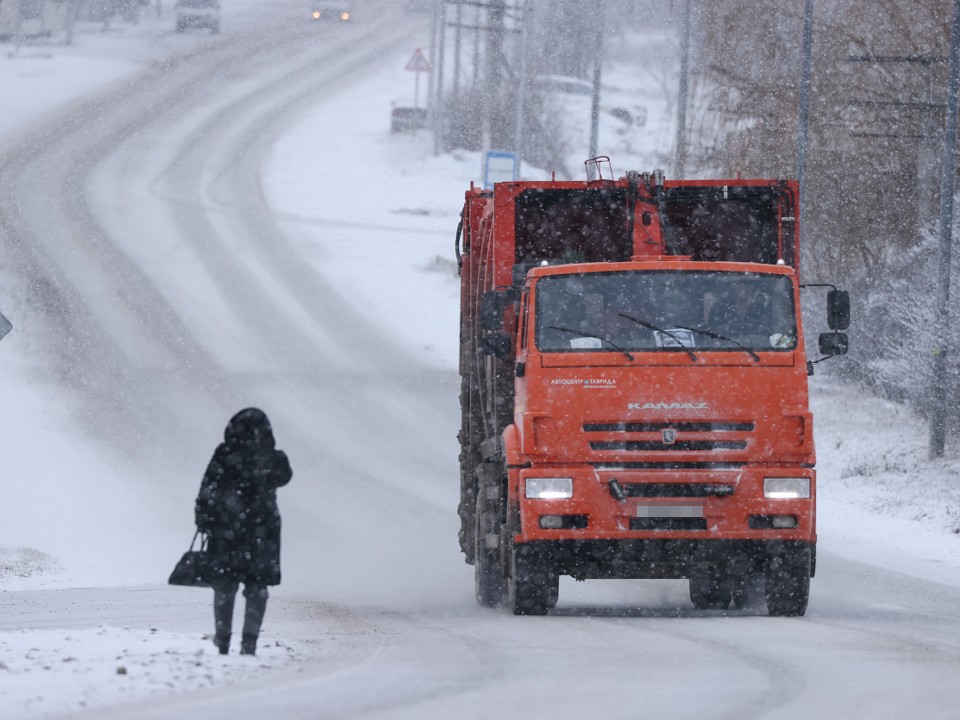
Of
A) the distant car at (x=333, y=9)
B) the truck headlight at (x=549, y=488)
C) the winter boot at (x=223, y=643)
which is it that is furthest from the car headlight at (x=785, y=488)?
the distant car at (x=333, y=9)

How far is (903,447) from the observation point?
2477 cm

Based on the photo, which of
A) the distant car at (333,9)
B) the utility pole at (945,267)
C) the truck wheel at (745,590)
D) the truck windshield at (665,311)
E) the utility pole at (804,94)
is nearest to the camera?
the truck windshield at (665,311)

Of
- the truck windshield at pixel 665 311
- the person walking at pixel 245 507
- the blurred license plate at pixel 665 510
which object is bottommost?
the blurred license plate at pixel 665 510

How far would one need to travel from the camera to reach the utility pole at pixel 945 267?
72.9 ft

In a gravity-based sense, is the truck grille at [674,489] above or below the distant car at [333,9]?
below

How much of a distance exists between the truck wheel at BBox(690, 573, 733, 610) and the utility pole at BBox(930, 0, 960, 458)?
9776 millimetres

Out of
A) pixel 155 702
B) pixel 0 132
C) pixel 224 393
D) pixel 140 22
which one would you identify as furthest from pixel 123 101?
pixel 155 702

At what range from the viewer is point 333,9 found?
72000mm

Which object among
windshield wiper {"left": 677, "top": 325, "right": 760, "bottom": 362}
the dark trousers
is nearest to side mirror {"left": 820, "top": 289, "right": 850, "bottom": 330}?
windshield wiper {"left": 677, "top": 325, "right": 760, "bottom": 362}

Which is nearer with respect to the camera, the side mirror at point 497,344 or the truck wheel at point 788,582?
the truck wheel at point 788,582

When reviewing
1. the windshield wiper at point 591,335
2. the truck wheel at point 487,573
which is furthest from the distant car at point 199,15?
the windshield wiper at point 591,335

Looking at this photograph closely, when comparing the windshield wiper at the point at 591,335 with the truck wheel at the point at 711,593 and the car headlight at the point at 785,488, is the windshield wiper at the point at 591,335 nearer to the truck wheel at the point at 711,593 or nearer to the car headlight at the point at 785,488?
the car headlight at the point at 785,488

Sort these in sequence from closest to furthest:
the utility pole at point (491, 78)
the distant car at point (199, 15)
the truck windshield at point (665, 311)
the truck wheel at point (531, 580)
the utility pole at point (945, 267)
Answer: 1. the truck windshield at point (665, 311)
2. the truck wheel at point (531, 580)
3. the utility pole at point (945, 267)
4. the utility pole at point (491, 78)
5. the distant car at point (199, 15)

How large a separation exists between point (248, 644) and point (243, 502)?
78cm
